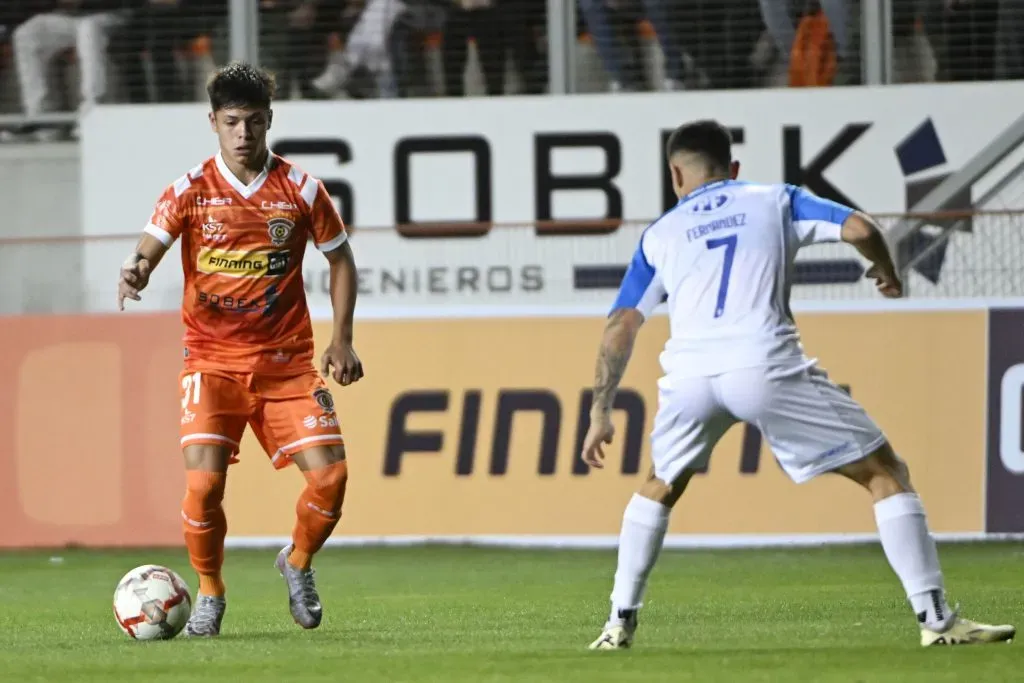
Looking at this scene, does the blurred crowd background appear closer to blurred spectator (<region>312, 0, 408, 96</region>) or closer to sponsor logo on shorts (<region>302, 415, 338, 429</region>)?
blurred spectator (<region>312, 0, 408, 96</region>)

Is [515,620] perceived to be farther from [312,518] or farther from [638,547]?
[638,547]

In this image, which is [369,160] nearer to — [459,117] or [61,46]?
[459,117]

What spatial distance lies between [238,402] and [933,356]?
21.9 feet

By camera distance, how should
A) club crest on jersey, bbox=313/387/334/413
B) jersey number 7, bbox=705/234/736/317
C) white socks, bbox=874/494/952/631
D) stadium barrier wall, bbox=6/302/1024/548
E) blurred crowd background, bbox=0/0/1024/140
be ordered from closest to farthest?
white socks, bbox=874/494/952/631
jersey number 7, bbox=705/234/736/317
club crest on jersey, bbox=313/387/334/413
stadium barrier wall, bbox=6/302/1024/548
blurred crowd background, bbox=0/0/1024/140

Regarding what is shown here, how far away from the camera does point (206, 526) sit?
307 inches

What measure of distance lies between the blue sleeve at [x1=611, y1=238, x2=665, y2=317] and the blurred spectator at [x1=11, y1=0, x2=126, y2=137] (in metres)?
10.6

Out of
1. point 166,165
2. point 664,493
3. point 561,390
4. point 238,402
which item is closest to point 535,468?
point 561,390

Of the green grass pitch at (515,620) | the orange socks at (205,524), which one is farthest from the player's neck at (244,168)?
the green grass pitch at (515,620)

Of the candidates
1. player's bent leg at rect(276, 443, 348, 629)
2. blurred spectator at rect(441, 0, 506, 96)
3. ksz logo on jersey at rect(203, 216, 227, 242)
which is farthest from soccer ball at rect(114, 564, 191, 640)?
blurred spectator at rect(441, 0, 506, 96)

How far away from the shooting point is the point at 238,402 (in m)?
7.89

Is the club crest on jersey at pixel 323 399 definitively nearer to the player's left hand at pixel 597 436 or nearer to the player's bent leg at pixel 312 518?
the player's bent leg at pixel 312 518

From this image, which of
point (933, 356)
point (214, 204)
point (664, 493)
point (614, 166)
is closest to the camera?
point (664, 493)

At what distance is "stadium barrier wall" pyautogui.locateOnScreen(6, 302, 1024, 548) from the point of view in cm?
1324

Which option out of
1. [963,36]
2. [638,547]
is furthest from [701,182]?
[963,36]
